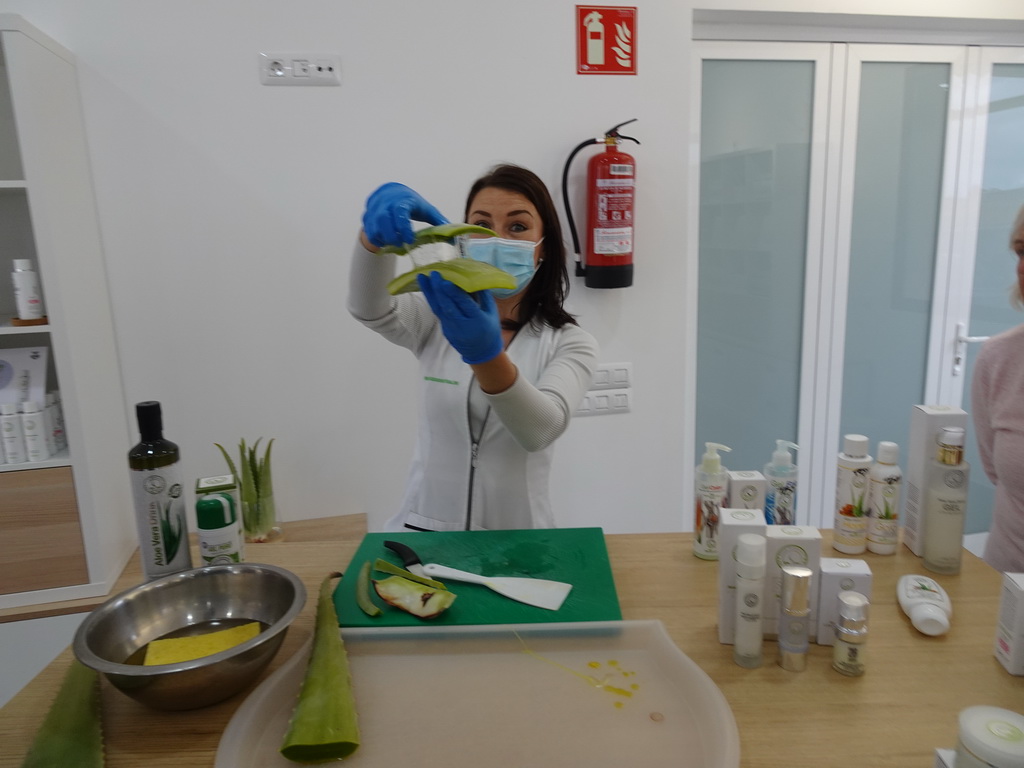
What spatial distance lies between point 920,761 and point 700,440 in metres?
1.96

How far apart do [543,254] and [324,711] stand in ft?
3.62

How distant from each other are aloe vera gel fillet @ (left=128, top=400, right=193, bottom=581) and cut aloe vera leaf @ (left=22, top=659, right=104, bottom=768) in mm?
196

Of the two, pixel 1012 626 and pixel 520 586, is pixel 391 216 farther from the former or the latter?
pixel 1012 626

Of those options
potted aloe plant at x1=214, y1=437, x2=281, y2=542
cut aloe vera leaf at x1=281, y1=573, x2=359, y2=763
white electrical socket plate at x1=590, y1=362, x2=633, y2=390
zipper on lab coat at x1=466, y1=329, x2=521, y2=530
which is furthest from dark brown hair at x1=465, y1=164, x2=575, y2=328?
potted aloe plant at x1=214, y1=437, x2=281, y2=542

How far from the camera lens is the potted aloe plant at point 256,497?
2.05 m

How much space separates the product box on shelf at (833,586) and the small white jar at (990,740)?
0.99 ft

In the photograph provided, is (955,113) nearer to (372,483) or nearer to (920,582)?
(920,582)

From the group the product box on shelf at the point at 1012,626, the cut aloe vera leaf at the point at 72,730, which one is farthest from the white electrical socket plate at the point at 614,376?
the cut aloe vera leaf at the point at 72,730

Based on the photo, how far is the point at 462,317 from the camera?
1.17 meters

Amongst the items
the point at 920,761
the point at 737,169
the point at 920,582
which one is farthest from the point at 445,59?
the point at 920,761

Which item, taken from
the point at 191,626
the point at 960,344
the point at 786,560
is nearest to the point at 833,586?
the point at 786,560

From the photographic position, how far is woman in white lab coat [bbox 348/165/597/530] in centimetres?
144

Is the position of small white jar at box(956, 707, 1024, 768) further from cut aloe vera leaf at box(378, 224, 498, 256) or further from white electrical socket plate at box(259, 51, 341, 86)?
white electrical socket plate at box(259, 51, 341, 86)

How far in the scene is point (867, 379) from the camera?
2.71 metres
